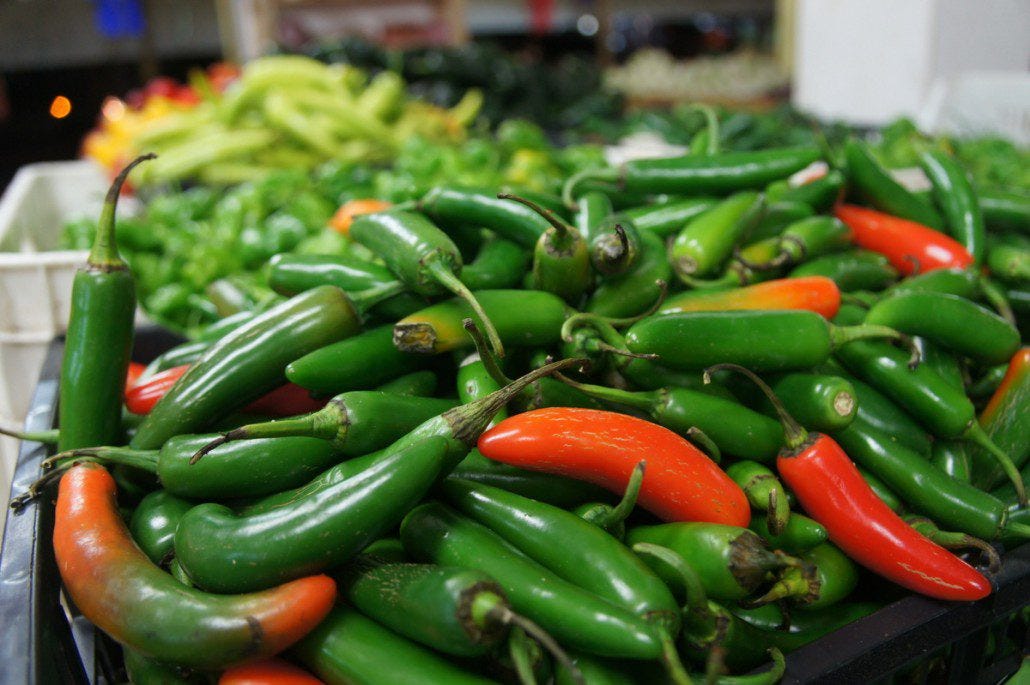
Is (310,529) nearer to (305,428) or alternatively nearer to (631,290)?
(305,428)

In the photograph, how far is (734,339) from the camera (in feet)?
4.60

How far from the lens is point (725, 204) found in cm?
185

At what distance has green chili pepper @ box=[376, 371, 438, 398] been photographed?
4.66 feet

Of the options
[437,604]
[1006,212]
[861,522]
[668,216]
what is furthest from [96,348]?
[1006,212]

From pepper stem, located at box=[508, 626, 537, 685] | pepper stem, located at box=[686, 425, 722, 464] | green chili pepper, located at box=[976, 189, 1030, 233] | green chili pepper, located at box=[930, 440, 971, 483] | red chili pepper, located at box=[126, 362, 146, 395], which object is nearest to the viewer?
pepper stem, located at box=[508, 626, 537, 685]

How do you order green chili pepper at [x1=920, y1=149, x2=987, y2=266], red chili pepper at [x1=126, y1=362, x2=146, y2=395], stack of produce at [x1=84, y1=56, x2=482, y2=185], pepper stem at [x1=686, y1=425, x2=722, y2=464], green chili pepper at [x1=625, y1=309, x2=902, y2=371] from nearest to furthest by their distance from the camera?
pepper stem at [x1=686, y1=425, x2=722, y2=464] → green chili pepper at [x1=625, y1=309, x2=902, y2=371] → red chili pepper at [x1=126, y1=362, x2=146, y2=395] → green chili pepper at [x1=920, y1=149, x2=987, y2=266] → stack of produce at [x1=84, y1=56, x2=482, y2=185]

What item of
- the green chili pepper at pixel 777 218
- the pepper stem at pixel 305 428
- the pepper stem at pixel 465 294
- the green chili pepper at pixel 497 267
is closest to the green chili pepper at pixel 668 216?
the green chili pepper at pixel 777 218

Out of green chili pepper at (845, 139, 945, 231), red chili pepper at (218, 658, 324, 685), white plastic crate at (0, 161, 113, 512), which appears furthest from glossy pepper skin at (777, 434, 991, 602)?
white plastic crate at (0, 161, 113, 512)

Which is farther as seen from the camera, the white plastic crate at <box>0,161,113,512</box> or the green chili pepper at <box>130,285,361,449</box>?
the white plastic crate at <box>0,161,113,512</box>

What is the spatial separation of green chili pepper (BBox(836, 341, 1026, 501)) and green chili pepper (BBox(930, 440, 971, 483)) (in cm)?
3

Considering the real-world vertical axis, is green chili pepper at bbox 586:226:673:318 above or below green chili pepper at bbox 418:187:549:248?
below

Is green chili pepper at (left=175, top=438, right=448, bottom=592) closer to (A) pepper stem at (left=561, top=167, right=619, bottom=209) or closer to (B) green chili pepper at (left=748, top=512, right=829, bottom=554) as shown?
(B) green chili pepper at (left=748, top=512, right=829, bottom=554)

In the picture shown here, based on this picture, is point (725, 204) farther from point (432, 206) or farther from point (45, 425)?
point (45, 425)

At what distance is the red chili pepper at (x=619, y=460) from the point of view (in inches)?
47.3
